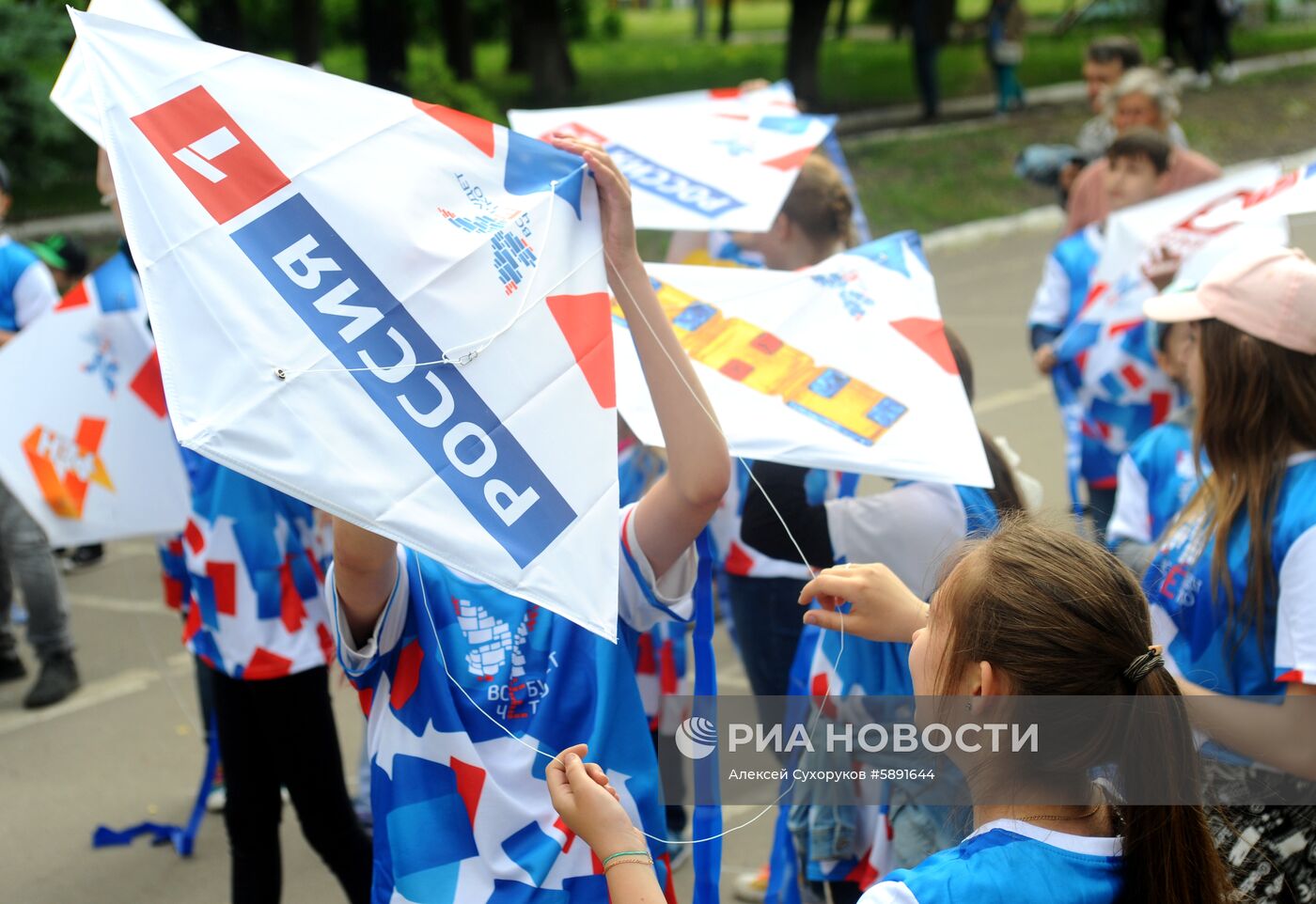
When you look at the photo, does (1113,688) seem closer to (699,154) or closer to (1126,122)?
(699,154)

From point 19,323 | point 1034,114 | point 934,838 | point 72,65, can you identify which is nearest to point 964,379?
point 934,838

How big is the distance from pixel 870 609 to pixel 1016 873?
560 millimetres

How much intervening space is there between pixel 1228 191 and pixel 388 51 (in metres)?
16.9

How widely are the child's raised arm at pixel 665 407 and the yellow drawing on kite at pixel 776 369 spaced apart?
353 mm

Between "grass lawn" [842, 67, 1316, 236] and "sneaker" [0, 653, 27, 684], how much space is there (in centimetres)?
993

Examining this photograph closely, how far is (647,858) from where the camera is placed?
5.72 feet

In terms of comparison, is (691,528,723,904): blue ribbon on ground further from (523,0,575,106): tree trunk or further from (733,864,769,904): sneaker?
(523,0,575,106): tree trunk

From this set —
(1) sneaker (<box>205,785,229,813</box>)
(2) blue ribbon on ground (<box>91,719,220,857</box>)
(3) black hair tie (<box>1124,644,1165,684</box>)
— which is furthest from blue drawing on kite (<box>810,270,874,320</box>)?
(1) sneaker (<box>205,785,229,813</box>)

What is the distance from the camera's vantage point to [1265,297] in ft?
8.01

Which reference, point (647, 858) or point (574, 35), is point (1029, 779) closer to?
point (647, 858)

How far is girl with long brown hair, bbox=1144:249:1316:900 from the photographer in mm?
2217

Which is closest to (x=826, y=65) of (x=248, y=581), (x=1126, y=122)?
(x=1126, y=122)

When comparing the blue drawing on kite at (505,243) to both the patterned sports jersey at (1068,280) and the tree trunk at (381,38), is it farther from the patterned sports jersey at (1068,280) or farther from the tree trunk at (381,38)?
the tree trunk at (381,38)

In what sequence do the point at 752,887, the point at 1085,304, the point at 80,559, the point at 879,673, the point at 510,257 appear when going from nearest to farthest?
the point at 510,257, the point at 879,673, the point at 752,887, the point at 1085,304, the point at 80,559
